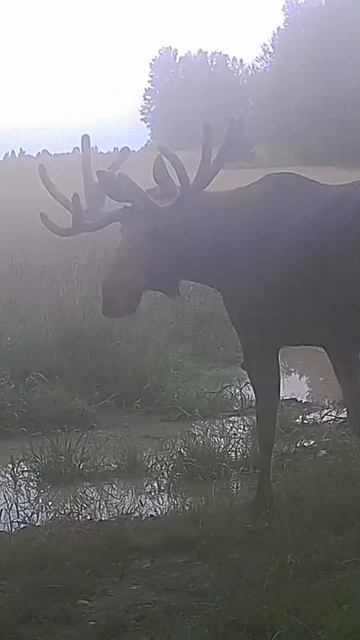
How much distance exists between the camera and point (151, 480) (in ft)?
16.9

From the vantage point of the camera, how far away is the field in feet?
10.3

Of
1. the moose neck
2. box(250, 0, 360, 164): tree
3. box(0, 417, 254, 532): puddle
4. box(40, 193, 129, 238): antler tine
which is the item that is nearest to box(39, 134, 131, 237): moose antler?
box(40, 193, 129, 238): antler tine

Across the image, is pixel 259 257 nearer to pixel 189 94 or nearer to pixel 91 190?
pixel 91 190

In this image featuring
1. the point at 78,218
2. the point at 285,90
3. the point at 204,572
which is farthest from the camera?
the point at 285,90

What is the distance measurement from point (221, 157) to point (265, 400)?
106 cm

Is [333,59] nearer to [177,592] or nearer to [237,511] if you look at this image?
[237,511]

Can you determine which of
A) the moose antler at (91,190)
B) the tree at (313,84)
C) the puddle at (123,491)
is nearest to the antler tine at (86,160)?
the moose antler at (91,190)

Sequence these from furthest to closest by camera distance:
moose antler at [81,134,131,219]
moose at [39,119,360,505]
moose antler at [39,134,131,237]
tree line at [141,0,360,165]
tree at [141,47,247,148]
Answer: tree line at [141,0,360,165], tree at [141,47,247,148], moose antler at [81,134,131,219], moose antler at [39,134,131,237], moose at [39,119,360,505]

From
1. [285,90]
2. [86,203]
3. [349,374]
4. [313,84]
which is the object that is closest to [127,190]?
[86,203]

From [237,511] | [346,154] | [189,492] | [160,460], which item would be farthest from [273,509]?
[346,154]

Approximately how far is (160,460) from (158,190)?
1.59 metres

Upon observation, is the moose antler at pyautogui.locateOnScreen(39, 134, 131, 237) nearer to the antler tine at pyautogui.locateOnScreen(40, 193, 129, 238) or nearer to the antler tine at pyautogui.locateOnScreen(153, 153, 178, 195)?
the antler tine at pyautogui.locateOnScreen(40, 193, 129, 238)

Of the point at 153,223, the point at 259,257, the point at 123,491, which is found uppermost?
the point at 153,223

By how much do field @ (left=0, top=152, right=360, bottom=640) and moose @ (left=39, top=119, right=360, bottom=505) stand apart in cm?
53
